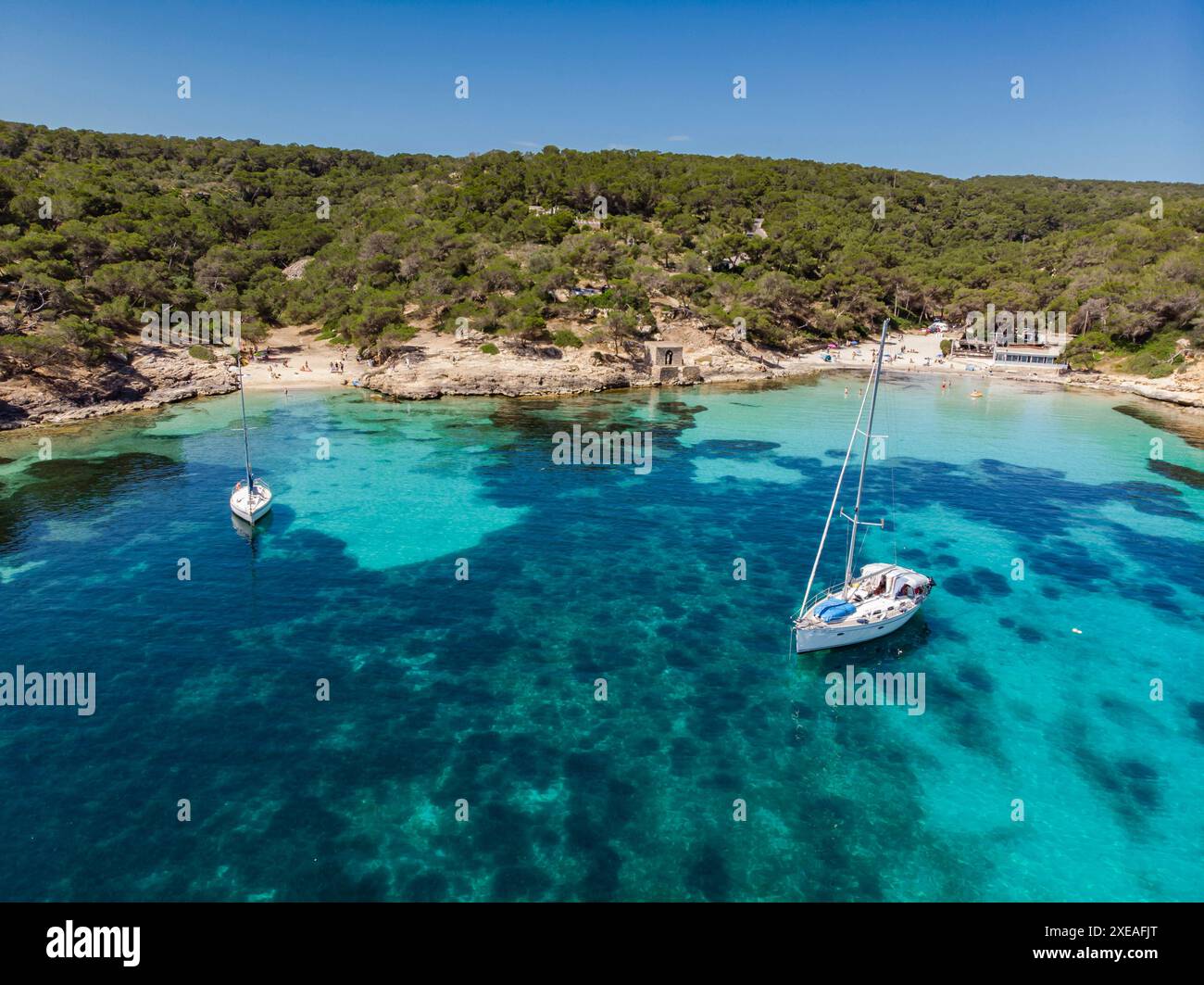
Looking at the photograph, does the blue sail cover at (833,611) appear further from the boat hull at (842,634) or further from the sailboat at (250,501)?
the sailboat at (250,501)

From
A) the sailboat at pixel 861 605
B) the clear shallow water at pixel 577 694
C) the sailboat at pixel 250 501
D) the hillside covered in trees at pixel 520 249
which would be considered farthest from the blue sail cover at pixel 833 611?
the hillside covered in trees at pixel 520 249

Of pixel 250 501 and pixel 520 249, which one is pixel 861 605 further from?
pixel 520 249

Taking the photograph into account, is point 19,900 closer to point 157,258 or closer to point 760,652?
point 760,652

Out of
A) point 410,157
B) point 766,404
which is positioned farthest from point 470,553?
point 410,157

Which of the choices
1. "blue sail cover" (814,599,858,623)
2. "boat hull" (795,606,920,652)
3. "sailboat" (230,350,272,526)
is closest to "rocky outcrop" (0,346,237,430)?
"sailboat" (230,350,272,526)

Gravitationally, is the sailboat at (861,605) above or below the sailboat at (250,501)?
below

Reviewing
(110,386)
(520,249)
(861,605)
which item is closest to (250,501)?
(861,605)

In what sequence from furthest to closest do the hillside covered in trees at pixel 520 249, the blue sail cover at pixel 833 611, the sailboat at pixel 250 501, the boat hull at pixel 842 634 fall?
the hillside covered in trees at pixel 520 249
the sailboat at pixel 250 501
the blue sail cover at pixel 833 611
the boat hull at pixel 842 634
